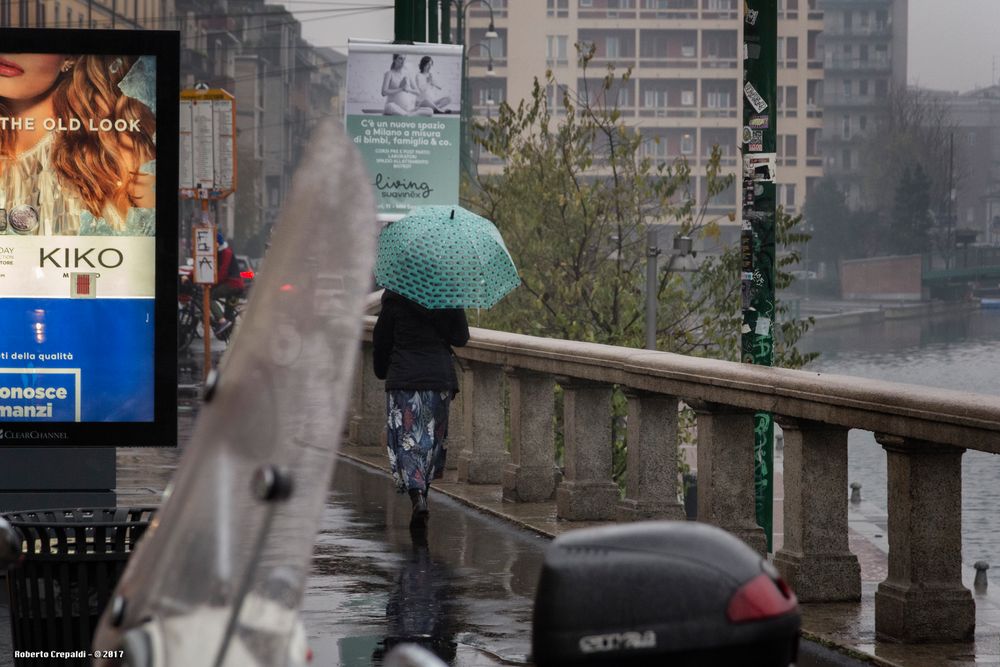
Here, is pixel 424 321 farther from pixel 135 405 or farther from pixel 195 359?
pixel 195 359

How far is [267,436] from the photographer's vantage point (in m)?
2.29

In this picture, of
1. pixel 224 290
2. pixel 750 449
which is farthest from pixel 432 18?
pixel 750 449

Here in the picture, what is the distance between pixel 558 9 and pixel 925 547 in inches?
6023

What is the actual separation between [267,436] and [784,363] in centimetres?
2079

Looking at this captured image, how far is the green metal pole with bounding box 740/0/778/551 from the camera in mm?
10664

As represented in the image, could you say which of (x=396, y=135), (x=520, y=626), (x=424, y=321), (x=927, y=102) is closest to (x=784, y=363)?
(x=396, y=135)

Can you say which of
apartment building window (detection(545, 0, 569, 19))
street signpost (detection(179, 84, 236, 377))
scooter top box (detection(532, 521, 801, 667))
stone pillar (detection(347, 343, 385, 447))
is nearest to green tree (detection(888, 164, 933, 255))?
street signpost (detection(179, 84, 236, 377))

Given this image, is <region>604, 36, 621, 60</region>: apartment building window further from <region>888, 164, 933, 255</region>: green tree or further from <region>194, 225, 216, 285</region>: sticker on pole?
<region>194, 225, 216, 285</region>: sticker on pole

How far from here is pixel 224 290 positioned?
34688mm

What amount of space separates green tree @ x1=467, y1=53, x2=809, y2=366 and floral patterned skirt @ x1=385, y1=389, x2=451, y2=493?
13223 mm

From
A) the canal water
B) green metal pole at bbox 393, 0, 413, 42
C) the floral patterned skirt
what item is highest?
green metal pole at bbox 393, 0, 413, 42

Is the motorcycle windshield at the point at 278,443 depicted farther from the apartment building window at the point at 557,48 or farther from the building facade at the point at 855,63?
the apartment building window at the point at 557,48

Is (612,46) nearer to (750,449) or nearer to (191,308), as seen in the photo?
(191,308)

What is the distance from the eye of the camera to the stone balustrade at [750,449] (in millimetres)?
7160
